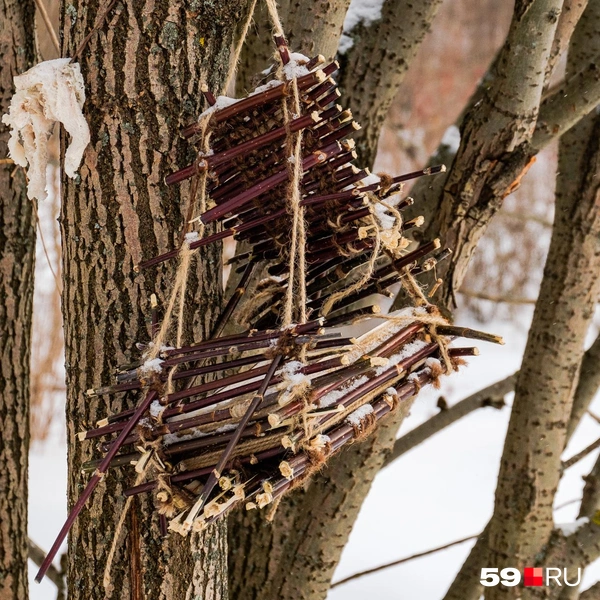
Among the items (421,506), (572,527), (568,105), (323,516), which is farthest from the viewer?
(421,506)

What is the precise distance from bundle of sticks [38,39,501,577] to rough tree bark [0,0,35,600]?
2.42 feet

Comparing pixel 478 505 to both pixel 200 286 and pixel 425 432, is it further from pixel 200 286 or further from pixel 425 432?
pixel 200 286

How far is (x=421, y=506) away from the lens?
4.59 meters

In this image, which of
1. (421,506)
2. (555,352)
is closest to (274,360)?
(555,352)

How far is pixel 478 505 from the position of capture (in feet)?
14.9

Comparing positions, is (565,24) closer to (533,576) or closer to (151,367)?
(151,367)

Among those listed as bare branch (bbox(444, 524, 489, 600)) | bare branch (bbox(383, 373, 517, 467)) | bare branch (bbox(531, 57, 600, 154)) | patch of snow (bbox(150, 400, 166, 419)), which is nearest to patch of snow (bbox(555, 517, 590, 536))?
bare branch (bbox(444, 524, 489, 600))

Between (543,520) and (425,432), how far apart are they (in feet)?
1.25

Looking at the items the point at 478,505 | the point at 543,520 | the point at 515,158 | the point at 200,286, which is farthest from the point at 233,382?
the point at 478,505

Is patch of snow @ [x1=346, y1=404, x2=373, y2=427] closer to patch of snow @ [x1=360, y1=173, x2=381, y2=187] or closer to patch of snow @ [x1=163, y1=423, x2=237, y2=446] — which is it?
patch of snow @ [x1=163, y1=423, x2=237, y2=446]

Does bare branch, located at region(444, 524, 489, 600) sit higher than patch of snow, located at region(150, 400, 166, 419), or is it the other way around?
Result: patch of snow, located at region(150, 400, 166, 419)

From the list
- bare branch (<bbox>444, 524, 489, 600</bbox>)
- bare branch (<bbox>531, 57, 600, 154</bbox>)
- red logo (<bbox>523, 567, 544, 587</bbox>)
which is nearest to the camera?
bare branch (<bbox>531, 57, 600, 154</bbox>)

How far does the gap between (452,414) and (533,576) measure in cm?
47

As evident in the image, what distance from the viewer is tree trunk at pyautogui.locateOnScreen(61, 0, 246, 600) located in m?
0.99
